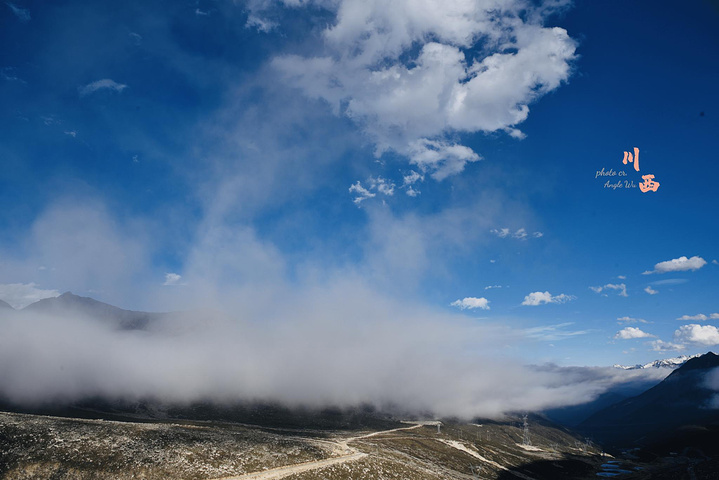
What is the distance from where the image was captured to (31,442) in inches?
2450

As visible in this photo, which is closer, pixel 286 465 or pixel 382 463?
pixel 286 465

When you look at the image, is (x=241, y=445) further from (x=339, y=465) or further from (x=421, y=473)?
(x=421, y=473)

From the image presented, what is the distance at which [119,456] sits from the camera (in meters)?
63.8

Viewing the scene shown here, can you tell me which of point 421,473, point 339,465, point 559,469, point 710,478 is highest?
point 339,465

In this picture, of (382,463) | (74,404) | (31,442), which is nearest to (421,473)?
(382,463)

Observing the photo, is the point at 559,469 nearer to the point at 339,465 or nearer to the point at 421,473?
the point at 421,473

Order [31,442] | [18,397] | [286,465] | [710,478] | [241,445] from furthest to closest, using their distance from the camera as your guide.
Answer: [18,397]
[710,478]
[241,445]
[286,465]
[31,442]

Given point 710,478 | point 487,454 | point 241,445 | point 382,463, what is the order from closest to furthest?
point 241,445, point 382,463, point 710,478, point 487,454

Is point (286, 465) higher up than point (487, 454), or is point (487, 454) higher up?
point (286, 465)

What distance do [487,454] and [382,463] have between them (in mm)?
117632

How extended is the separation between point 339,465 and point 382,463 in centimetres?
1585

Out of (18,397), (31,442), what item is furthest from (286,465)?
(18,397)

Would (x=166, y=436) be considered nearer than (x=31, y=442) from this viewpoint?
No

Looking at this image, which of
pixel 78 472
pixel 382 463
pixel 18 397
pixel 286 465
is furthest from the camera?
pixel 18 397
